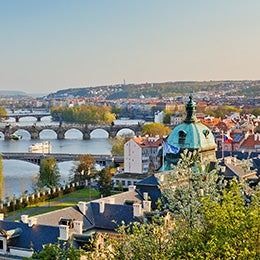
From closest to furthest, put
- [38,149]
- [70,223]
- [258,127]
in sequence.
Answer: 1. [70,223]
2. [38,149]
3. [258,127]

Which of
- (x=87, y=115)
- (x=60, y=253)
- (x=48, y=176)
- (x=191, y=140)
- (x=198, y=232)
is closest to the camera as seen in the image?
(x=198, y=232)

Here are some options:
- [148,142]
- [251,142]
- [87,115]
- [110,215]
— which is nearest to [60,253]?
[110,215]

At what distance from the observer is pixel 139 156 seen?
180ft

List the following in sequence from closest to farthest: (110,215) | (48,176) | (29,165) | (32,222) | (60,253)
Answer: (60,253)
(32,222)
(110,215)
(48,176)
(29,165)

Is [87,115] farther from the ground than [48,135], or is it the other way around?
[87,115]

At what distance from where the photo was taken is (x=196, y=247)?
11.0 meters

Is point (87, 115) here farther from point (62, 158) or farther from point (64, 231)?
point (64, 231)

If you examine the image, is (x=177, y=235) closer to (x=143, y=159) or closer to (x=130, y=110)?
Result: (x=143, y=159)

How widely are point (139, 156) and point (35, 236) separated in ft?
117

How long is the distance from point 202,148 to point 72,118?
11893cm

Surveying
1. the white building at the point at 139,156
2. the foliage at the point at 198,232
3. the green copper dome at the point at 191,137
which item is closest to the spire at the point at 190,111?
the green copper dome at the point at 191,137

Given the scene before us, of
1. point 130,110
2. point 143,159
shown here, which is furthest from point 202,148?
point 130,110

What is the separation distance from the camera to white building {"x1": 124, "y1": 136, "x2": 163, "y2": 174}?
2124 inches

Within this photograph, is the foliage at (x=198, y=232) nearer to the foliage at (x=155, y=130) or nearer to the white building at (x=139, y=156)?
the white building at (x=139, y=156)
